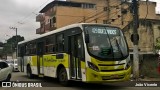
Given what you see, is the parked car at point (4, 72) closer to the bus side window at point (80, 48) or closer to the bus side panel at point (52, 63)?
the bus side panel at point (52, 63)

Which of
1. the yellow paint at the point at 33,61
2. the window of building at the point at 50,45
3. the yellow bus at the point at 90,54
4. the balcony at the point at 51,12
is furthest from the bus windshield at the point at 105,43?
the balcony at the point at 51,12

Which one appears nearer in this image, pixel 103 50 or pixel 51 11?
pixel 103 50

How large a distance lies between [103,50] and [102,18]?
5147cm

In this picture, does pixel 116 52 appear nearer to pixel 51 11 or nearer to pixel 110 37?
pixel 110 37

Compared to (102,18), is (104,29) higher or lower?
lower

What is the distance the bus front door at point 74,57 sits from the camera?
13867mm

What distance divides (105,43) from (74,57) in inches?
69.3


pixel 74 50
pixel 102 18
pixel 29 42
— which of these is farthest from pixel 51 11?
pixel 74 50

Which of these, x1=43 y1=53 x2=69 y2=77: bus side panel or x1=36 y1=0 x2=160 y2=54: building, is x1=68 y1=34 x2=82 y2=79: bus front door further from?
x1=36 y1=0 x2=160 y2=54: building

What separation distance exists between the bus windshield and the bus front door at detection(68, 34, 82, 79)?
0.80m

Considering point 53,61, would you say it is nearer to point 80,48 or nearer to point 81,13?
point 80,48

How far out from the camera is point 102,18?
6412 cm

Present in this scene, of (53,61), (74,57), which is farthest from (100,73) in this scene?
(53,61)

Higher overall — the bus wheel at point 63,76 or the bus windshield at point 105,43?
the bus windshield at point 105,43
